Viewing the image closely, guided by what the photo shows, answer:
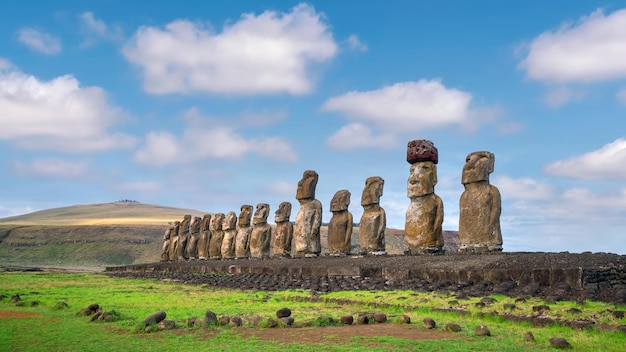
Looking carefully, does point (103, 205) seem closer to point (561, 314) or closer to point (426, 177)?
point (426, 177)

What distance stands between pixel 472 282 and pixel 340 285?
3313 mm

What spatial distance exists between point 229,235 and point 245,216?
1749 millimetres

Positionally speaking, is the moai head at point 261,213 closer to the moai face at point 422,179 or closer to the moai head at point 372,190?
the moai head at point 372,190

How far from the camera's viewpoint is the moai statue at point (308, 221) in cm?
2411

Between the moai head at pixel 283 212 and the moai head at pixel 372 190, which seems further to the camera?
the moai head at pixel 283 212

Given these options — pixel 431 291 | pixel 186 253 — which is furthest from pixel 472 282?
pixel 186 253

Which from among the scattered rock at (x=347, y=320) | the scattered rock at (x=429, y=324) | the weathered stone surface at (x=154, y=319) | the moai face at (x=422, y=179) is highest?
the moai face at (x=422, y=179)

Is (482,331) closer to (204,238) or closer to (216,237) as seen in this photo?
(216,237)

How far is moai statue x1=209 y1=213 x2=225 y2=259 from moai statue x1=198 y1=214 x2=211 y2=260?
0.85m

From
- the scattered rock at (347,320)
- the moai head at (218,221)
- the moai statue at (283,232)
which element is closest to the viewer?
the scattered rock at (347,320)

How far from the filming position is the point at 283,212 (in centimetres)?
2700

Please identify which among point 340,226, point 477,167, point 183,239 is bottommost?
point 183,239

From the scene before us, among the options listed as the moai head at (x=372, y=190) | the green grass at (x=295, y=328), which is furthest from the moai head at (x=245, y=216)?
the green grass at (x=295, y=328)

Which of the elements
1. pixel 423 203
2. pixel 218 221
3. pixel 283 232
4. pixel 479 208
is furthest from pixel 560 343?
pixel 218 221
